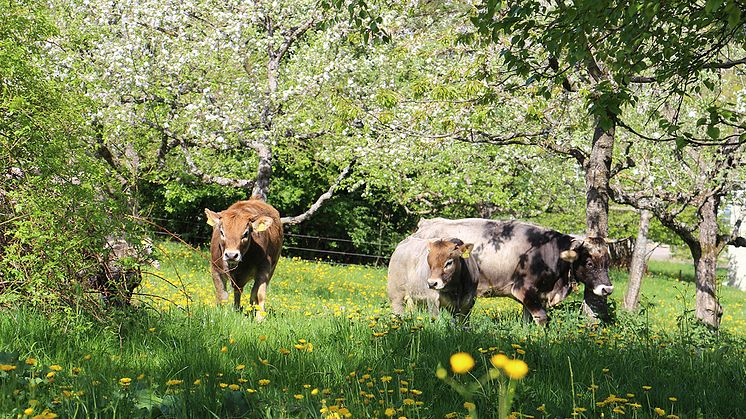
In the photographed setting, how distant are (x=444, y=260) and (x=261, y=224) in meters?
2.76

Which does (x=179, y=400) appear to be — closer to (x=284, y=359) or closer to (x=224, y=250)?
(x=284, y=359)

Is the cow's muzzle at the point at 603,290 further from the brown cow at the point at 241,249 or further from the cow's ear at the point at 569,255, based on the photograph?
the brown cow at the point at 241,249

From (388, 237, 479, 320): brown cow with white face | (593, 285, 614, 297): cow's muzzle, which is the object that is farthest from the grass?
(593, 285, 614, 297): cow's muzzle

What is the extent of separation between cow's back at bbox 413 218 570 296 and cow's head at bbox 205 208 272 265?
311 centimetres

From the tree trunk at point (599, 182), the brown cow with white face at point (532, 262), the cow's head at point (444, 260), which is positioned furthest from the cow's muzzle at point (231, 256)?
the tree trunk at point (599, 182)

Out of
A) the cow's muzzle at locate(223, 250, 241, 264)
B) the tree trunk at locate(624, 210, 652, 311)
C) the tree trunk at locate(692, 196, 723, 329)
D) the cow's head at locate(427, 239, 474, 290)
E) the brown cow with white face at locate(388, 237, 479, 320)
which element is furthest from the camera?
the tree trunk at locate(624, 210, 652, 311)

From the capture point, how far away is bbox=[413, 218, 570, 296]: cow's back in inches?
458

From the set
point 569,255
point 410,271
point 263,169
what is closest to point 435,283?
point 410,271

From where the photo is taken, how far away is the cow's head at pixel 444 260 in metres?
9.19

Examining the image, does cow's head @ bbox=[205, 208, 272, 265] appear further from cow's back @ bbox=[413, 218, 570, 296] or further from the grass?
cow's back @ bbox=[413, 218, 570, 296]

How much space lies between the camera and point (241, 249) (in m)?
10.2

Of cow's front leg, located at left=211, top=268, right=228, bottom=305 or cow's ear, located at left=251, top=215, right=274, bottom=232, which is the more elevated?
cow's ear, located at left=251, top=215, right=274, bottom=232

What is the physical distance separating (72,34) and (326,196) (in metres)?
9.19

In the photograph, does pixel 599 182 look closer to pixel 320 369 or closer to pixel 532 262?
pixel 532 262
